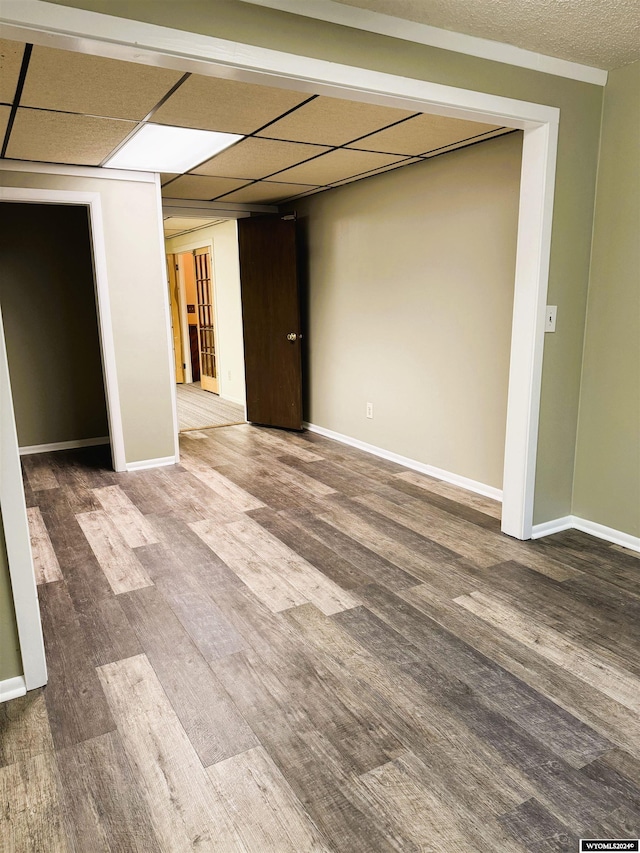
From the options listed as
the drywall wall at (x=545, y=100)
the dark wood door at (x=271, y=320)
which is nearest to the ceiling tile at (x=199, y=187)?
the dark wood door at (x=271, y=320)

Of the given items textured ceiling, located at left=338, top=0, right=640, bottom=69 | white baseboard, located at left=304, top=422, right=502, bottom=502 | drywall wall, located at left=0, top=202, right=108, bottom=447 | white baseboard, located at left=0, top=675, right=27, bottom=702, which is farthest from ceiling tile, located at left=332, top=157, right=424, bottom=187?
white baseboard, located at left=0, top=675, right=27, bottom=702

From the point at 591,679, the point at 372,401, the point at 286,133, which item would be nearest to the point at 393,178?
the point at 286,133

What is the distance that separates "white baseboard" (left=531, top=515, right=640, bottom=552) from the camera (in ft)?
9.19

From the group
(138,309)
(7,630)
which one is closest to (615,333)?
(7,630)

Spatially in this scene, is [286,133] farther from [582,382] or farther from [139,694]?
[139,694]

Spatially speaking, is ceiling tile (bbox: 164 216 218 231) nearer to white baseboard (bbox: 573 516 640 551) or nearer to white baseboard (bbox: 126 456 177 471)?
white baseboard (bbox: 126 456 177 471)

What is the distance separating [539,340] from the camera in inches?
107

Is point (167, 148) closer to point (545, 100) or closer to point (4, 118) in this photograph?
point (4, 118)

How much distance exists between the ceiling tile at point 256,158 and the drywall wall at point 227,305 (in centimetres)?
228

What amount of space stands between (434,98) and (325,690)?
209 centimetres

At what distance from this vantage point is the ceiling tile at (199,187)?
13.3 ft

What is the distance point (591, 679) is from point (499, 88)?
2.20 m

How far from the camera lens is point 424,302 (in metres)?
3.85

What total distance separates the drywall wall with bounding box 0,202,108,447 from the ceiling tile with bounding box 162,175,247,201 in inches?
30.2
